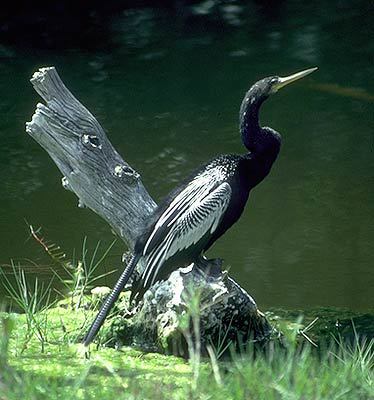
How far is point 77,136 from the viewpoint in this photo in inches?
204

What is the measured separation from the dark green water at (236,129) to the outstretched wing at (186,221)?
41.3 inches

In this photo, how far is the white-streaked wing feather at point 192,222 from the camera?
5.21m

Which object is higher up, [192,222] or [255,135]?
[255,135]

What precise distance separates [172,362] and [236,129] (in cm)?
462

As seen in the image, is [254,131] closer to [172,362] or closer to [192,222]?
[192,222]

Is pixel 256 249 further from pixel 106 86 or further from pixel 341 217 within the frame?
pixel 106 86

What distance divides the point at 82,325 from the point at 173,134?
422 cm

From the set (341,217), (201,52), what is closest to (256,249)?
(341,217)

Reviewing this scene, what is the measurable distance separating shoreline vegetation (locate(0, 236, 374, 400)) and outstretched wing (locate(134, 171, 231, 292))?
33cm

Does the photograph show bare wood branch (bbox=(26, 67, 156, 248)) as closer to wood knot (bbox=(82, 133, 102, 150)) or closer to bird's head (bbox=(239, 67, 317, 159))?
wood knot (bbox=(82, 133, 102, 150))

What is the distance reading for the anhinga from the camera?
5188mm

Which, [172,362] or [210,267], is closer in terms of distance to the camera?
[172,362]

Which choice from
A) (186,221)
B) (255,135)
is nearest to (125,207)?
(186,221)

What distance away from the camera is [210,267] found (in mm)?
5281
